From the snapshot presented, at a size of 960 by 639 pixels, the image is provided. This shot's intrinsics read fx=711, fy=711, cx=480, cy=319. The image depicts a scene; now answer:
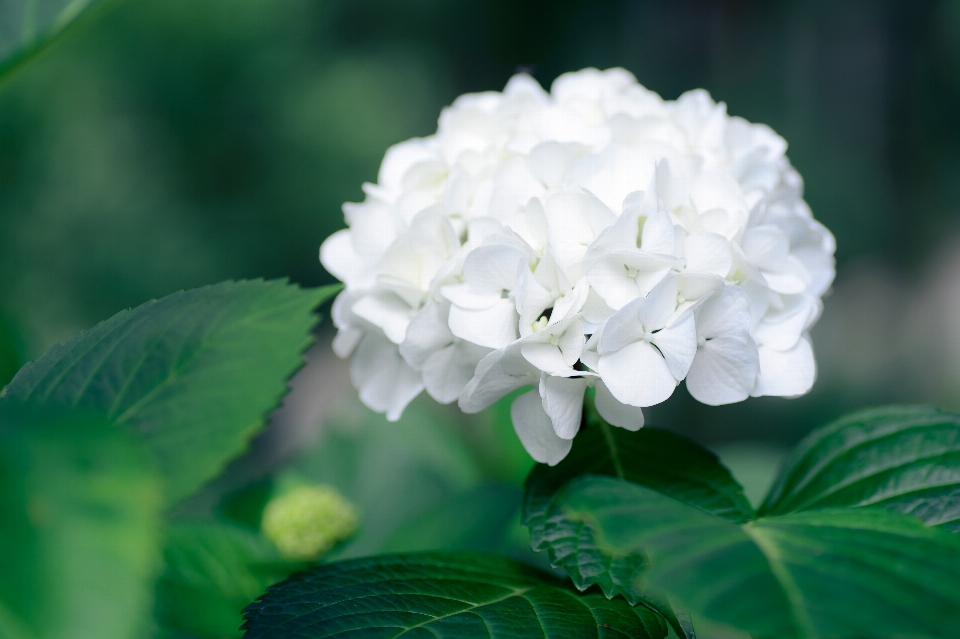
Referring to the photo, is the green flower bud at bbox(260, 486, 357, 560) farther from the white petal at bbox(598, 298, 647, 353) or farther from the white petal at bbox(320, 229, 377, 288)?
the white petal at bbox(598, 298, 647, 353)

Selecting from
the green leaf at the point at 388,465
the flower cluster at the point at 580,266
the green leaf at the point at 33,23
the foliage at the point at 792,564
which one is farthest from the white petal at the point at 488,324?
the green leaf at the point at 388,465

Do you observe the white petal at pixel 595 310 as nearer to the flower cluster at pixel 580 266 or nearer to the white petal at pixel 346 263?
the flower cluster at pixel 580 266

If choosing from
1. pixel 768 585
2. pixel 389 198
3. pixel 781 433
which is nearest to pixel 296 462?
pixel 389 198

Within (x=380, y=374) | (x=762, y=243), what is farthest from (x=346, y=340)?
(x=762, y=243)

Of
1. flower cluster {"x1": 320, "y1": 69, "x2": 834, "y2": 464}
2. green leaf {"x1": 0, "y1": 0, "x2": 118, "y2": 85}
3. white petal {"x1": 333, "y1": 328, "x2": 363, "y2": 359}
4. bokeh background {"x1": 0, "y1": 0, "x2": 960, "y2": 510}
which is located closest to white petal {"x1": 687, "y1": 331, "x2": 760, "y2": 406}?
flower cluster {"x1": 320, "y1": 69, "x2": 834, "y2": 464}

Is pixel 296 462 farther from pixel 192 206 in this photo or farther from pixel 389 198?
pixel 192 206

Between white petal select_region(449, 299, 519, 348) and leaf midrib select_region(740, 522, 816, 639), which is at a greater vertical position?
white petal select_region(449, 299, 519, 348)
